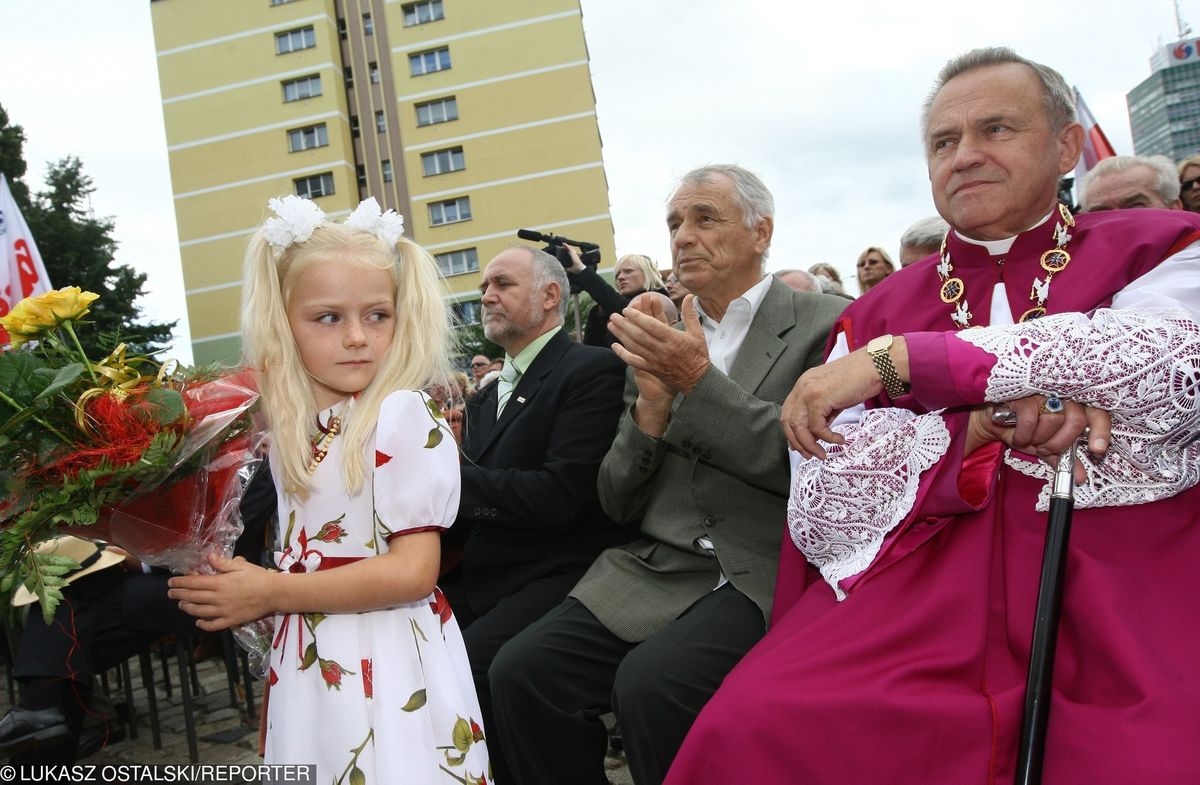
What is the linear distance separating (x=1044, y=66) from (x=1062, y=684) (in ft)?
4.35

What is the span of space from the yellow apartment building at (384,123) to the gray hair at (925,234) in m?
30.1

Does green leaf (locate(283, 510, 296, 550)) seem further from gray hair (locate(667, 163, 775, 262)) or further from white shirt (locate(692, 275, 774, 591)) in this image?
gray hair (locate(667, 163, 775, 262))

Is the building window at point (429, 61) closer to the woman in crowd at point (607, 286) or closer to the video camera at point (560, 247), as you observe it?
the woman in crowd at point (607, 286)

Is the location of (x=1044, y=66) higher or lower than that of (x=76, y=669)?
higher

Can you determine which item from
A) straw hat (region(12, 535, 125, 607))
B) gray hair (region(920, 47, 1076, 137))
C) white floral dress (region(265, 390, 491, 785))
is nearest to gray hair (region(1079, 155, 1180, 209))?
gray hair (region(920, 47, 1076, 137))

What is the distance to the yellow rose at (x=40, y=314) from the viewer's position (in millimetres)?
1707

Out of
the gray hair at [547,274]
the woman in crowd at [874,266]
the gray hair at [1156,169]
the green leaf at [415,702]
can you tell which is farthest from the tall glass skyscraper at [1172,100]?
the green leaf at [415,702]

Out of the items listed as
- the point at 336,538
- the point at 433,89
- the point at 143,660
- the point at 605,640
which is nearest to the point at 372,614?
the point at 336,538

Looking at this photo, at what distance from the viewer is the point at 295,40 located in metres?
37.9

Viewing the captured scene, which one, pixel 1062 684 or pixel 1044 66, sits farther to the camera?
pixel 1044 66

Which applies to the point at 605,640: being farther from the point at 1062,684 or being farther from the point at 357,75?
the point at 357,75

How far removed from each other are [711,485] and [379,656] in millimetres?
1148

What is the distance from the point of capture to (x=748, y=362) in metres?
2.72

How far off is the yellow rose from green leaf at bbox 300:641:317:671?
31.5 inches
